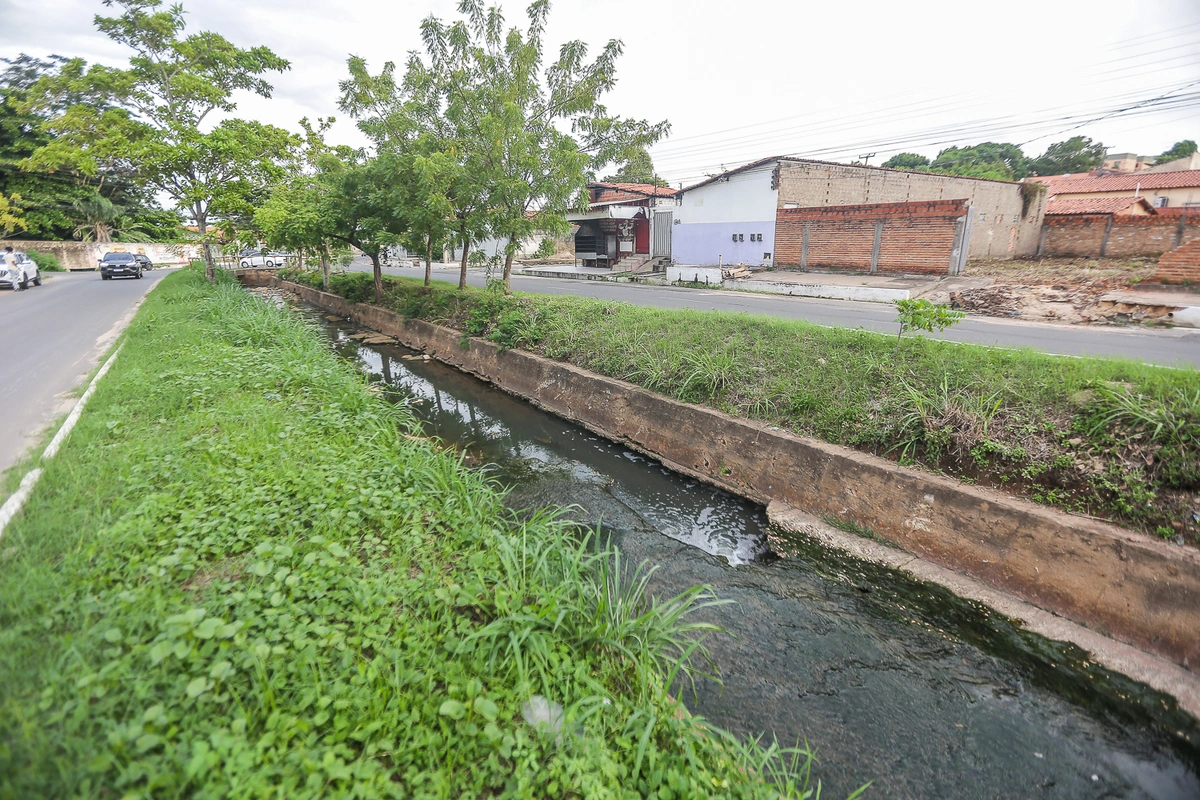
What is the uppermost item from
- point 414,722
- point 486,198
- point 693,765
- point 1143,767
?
point 486,198

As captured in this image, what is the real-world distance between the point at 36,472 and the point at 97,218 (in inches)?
1565

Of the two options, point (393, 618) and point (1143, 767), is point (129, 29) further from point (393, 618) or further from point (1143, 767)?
point (1143, 767)

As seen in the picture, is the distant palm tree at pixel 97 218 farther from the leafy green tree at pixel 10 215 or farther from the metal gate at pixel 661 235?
the metal gate at pixel 661 235

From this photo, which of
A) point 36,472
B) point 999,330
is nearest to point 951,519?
point 36,472

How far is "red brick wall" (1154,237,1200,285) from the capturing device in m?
13.0

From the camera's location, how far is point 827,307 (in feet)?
45.5

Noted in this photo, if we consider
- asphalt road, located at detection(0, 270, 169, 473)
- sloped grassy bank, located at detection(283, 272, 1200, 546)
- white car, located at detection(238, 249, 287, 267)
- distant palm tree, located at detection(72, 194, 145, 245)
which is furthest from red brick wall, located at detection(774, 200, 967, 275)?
distant palm tree, located at detection(72, 194, 145, 245)

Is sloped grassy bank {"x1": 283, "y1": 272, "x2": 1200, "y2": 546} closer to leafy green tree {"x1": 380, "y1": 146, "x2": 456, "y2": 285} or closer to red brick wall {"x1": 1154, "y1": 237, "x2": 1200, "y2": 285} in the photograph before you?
leafy green tree {"x1": 380, "y1": 146, "x2": 456, "y2": 285}

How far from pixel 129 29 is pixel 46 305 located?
24.0ft

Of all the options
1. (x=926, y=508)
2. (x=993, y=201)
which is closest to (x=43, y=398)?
(x=926, y=508)

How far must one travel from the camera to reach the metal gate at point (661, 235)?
2830cm

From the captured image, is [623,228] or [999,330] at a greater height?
[623,228]

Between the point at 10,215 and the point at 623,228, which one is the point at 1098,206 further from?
the point at 10,215

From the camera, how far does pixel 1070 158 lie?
4491 cm
